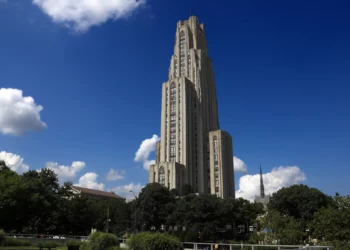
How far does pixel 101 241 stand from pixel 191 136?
112189 mm

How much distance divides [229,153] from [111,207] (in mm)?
69230

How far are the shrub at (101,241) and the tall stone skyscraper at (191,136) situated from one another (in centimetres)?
9620

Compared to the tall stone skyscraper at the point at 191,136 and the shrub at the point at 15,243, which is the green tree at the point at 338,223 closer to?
the shrub at the point at 15,243

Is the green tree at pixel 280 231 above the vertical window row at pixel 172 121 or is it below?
below

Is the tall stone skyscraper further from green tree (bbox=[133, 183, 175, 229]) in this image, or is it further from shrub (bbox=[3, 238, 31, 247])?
shrub (bbox=[3, 238, 31, 247])

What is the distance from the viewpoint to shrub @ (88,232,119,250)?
25.6 meters

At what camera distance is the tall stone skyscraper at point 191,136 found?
131m

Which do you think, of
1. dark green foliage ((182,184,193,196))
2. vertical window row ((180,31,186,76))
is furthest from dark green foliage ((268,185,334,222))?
vertical window row ((180,31,186,76))

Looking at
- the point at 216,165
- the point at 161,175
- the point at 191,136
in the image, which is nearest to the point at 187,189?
the point at 161,175

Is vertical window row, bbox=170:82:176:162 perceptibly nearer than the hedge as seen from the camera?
No

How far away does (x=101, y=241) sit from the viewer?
25641 millimetres

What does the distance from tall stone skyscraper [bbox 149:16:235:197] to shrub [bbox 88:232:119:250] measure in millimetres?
96204

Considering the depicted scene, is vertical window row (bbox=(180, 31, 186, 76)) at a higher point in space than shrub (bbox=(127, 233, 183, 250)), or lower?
higher

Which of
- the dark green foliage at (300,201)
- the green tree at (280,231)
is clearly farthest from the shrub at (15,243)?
the dark green foliage at (300,201)
